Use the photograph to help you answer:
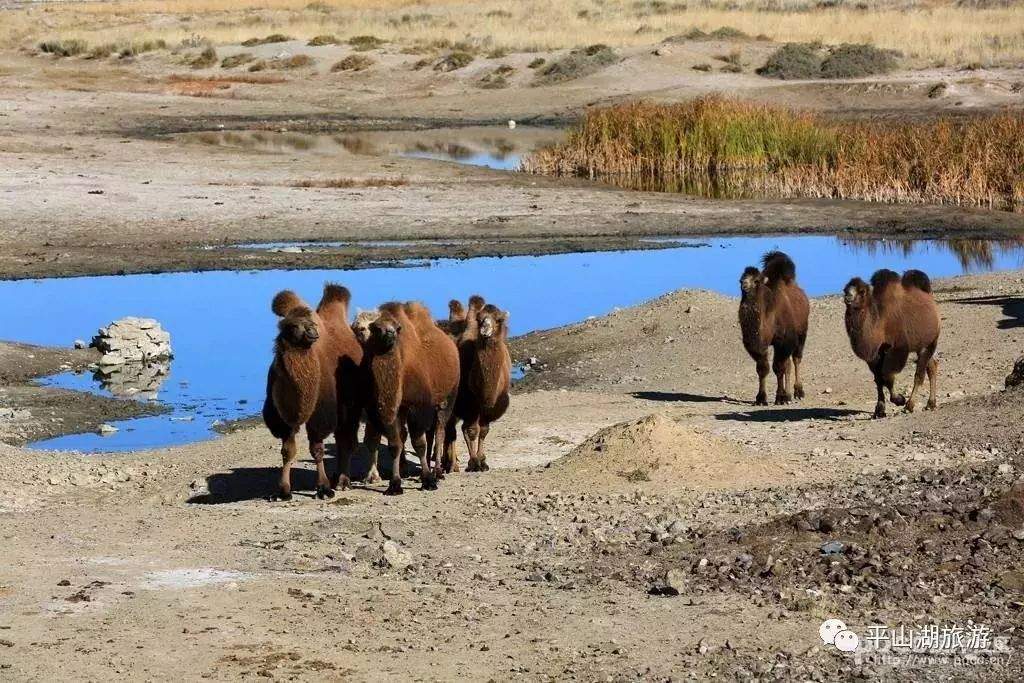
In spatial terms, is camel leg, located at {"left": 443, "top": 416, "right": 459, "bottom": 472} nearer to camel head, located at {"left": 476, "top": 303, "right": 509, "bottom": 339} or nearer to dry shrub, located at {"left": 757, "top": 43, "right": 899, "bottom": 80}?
camel head, located at {"left": 476, "top": 303, "right": 509, "bottom": 339}

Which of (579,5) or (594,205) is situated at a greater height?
(579,5)

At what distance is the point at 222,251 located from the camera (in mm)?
26281

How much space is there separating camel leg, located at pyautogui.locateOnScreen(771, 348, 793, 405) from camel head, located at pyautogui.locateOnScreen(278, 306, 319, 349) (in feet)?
19.4

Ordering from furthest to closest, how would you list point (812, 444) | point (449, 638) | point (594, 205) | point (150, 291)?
point (594, 205)
point (150, 291)
point (812, 444)
point (449, 638)

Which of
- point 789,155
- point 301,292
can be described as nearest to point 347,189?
point 789,155

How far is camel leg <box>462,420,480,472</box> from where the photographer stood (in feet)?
42.6

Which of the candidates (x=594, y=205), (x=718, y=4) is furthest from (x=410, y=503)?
(x=718, y=4)

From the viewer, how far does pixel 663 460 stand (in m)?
11.9

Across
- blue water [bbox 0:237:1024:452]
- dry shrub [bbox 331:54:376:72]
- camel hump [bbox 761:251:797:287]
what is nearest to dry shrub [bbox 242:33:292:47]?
dry shrub [bbox 331:54:376:72]

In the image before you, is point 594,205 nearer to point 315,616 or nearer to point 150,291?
point 150,291

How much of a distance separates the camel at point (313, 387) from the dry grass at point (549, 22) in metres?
45.8

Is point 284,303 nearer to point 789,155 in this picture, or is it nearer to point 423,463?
point 423,463

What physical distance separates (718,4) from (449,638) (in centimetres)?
8864

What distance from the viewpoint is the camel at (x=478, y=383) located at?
→ 12859mm
